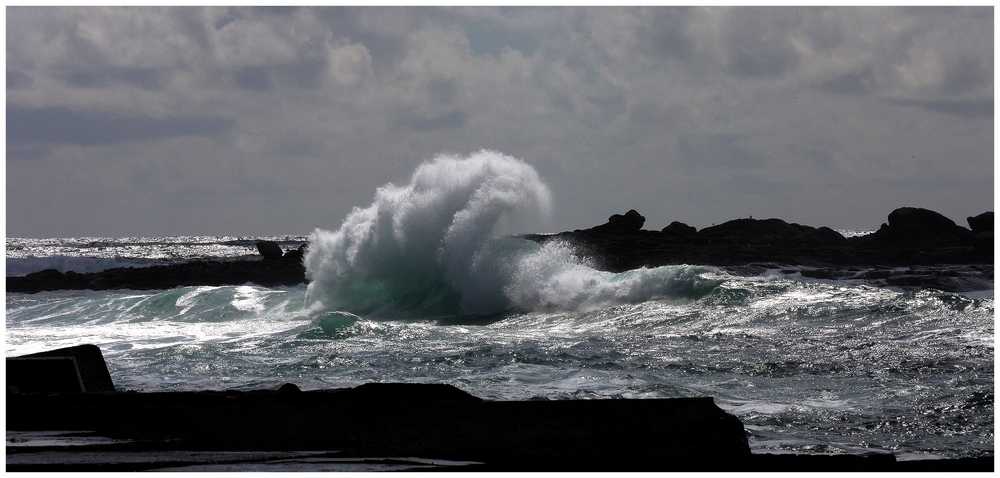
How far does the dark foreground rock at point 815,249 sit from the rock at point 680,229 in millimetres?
38

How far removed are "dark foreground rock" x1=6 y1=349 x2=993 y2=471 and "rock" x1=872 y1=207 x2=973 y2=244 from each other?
34.9 metres

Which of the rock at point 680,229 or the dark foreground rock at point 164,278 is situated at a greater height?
the rock at point 680,229

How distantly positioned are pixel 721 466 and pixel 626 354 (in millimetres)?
6249

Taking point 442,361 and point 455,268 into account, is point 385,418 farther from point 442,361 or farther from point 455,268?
point 455,268

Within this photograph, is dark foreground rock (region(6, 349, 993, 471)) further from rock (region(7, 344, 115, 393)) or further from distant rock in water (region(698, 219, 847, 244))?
distant rock in water (region(698, 219, 847, 244))

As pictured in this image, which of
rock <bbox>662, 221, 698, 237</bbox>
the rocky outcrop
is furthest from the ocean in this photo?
rock <bbox>662, 221, 698, 237</bbox>

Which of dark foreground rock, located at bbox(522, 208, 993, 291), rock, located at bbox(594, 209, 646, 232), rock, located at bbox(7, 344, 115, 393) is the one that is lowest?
rock, located at bbox(7, 344, 115, 393)

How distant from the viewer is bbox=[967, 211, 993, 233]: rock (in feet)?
109

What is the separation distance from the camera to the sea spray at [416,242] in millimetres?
18828

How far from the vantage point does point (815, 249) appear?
103 feet

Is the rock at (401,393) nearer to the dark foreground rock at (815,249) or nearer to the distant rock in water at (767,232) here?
the dark foreground rock at (815,249)

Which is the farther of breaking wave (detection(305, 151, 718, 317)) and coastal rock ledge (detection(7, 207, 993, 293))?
coastal rock ledge (detection(7, 207, 993, 293))

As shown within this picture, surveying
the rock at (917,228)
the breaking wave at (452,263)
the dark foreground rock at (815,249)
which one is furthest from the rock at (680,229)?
the breaking wave at (452,263)

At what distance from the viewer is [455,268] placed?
18719 mm
